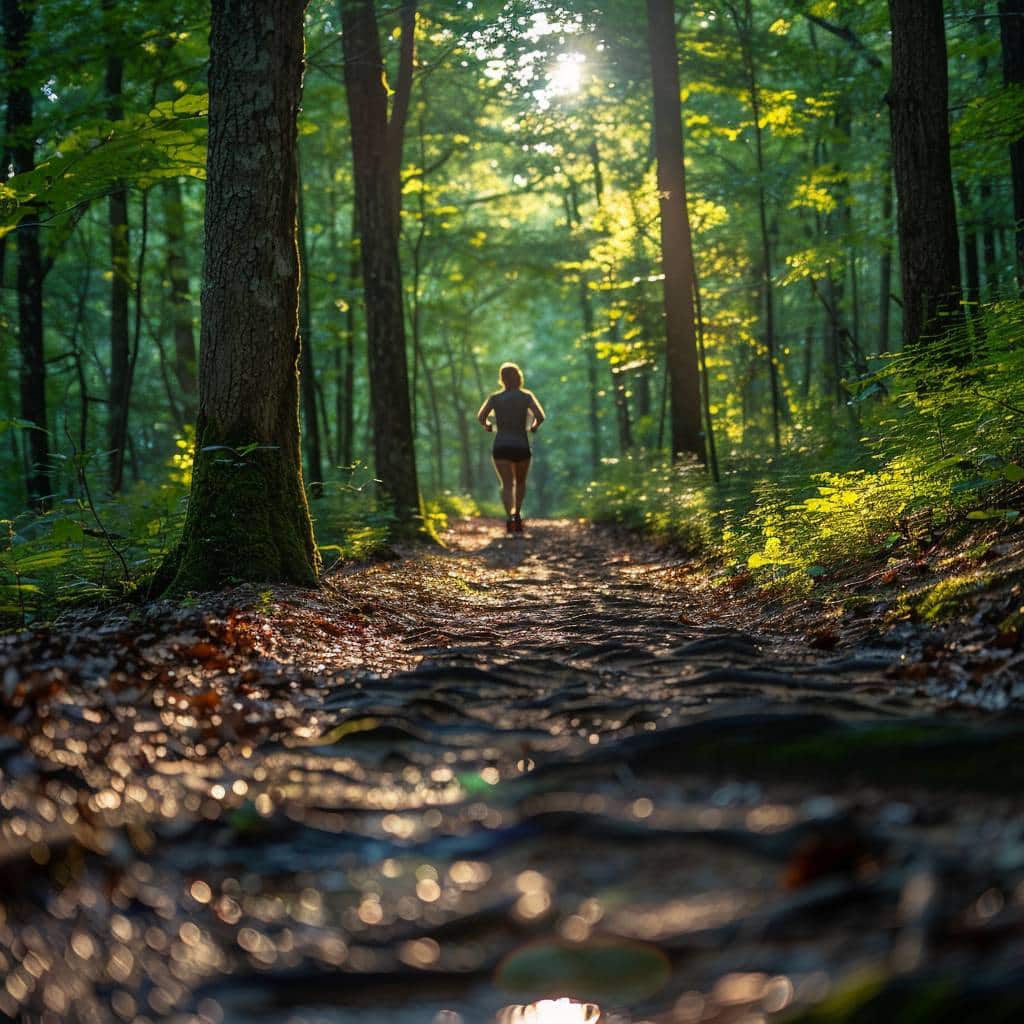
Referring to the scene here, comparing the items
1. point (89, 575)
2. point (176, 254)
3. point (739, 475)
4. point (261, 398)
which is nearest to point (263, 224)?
point (261, 398)

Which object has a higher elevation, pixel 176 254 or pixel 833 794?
pixel 176 254

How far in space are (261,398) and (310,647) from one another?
2.19 metres

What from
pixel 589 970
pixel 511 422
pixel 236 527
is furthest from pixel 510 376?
pixel 589 970

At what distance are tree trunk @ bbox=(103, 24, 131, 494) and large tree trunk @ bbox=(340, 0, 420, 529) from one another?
3200 millimetres

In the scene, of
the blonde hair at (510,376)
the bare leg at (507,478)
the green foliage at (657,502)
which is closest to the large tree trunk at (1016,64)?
the green foliage at (657,502)

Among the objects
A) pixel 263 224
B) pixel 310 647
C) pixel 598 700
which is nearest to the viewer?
pixel 598 700

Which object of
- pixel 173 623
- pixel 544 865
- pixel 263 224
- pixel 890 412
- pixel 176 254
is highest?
pixel 176 254

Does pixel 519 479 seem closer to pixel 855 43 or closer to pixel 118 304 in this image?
pixel 118 304

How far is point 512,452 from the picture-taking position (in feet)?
47.9

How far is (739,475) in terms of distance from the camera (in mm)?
12008

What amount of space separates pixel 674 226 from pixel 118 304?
10.2 metres

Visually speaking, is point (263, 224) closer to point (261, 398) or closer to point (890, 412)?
point (261, 398)

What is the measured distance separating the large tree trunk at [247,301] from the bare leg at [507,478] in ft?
27.7

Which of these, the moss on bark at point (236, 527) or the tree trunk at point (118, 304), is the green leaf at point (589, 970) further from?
the tree trunk at point (118, 304)
